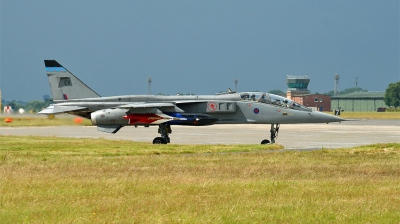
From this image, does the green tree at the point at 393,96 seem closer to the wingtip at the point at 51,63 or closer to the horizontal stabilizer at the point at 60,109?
the wingtip at the point at 51,63

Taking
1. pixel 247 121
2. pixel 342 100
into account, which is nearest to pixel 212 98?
pixel 247 121

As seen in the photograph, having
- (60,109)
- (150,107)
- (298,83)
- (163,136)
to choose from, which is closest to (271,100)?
(163,136)

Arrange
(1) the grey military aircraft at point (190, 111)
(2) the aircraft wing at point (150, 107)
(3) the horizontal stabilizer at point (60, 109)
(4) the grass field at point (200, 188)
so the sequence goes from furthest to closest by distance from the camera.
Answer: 1. (3) the horizontal stabilizer at point (60, 109)
2. (1) the grey military aircraft at point (190, 111)
3. (2) the aircraft wing at point (150, 107)
4. (4) the grass field at point (200, 188)

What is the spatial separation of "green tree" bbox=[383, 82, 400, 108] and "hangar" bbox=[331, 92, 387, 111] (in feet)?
10.7

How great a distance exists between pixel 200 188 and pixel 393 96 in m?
169

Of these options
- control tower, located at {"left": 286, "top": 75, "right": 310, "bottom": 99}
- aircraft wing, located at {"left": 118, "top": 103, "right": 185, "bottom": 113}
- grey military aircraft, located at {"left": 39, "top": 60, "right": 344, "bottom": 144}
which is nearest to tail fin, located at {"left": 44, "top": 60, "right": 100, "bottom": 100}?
grey military aircraft, located at {"left": 39, "top": 60, "right": 344, "bottom": 144}

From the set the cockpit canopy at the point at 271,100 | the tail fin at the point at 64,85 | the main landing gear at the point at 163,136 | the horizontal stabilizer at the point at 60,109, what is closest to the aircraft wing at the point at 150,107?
the main landing gear at the point at 163,136

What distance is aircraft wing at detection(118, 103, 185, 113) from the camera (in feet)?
93.6

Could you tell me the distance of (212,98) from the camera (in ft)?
97.7

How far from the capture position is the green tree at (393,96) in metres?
174

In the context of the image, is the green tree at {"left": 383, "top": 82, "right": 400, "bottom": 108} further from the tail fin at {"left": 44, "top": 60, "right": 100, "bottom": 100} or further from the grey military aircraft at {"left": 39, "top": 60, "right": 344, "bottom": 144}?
the tail fin at {"left": 44, "top": 60, "right": 100, "bottom": 100}

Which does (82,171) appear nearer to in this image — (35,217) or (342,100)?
(35,217)

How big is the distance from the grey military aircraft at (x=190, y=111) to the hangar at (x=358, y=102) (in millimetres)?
150374

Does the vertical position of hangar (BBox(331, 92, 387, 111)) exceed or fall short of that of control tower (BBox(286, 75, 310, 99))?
it falls short
